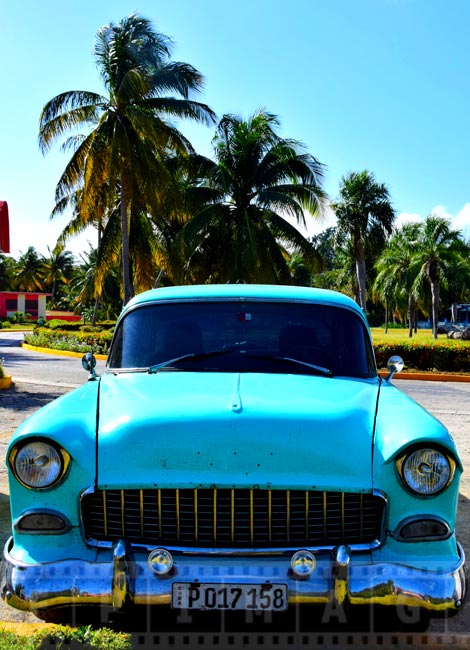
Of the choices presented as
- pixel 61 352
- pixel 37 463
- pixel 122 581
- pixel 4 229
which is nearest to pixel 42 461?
pixel 37 463

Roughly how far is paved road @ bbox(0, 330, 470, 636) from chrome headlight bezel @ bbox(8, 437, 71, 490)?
38.2 inches

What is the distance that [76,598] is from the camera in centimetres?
254

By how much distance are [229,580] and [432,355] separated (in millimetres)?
17184

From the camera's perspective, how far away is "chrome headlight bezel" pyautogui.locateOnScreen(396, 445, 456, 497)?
8.90ft

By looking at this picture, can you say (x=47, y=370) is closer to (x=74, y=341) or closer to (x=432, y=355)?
(x=74, y=341)

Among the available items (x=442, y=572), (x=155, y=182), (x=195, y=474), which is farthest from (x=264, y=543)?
(x=155, y=182)

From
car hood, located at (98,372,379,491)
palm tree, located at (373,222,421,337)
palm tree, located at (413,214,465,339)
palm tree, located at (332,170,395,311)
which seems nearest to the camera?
car hood, located at (98,372,379,491)

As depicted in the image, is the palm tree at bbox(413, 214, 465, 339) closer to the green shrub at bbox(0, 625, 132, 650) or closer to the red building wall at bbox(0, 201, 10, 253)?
the red building wall at bbox(0, 201, 10, 253)

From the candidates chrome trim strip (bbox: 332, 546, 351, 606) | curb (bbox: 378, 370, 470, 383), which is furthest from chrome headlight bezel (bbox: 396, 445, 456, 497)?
curb (bbox: 378, 370, 470, 383)

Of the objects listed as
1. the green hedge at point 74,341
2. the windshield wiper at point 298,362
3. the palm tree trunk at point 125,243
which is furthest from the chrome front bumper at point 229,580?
the green hedge at point 74,341

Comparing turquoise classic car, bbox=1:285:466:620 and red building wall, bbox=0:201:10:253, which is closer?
turquoise classic car, bbox=1:285:466:620

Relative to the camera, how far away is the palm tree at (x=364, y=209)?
110 feet

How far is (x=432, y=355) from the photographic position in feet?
61.6

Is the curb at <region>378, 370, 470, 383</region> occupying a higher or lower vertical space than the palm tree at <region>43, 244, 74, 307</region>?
lower
